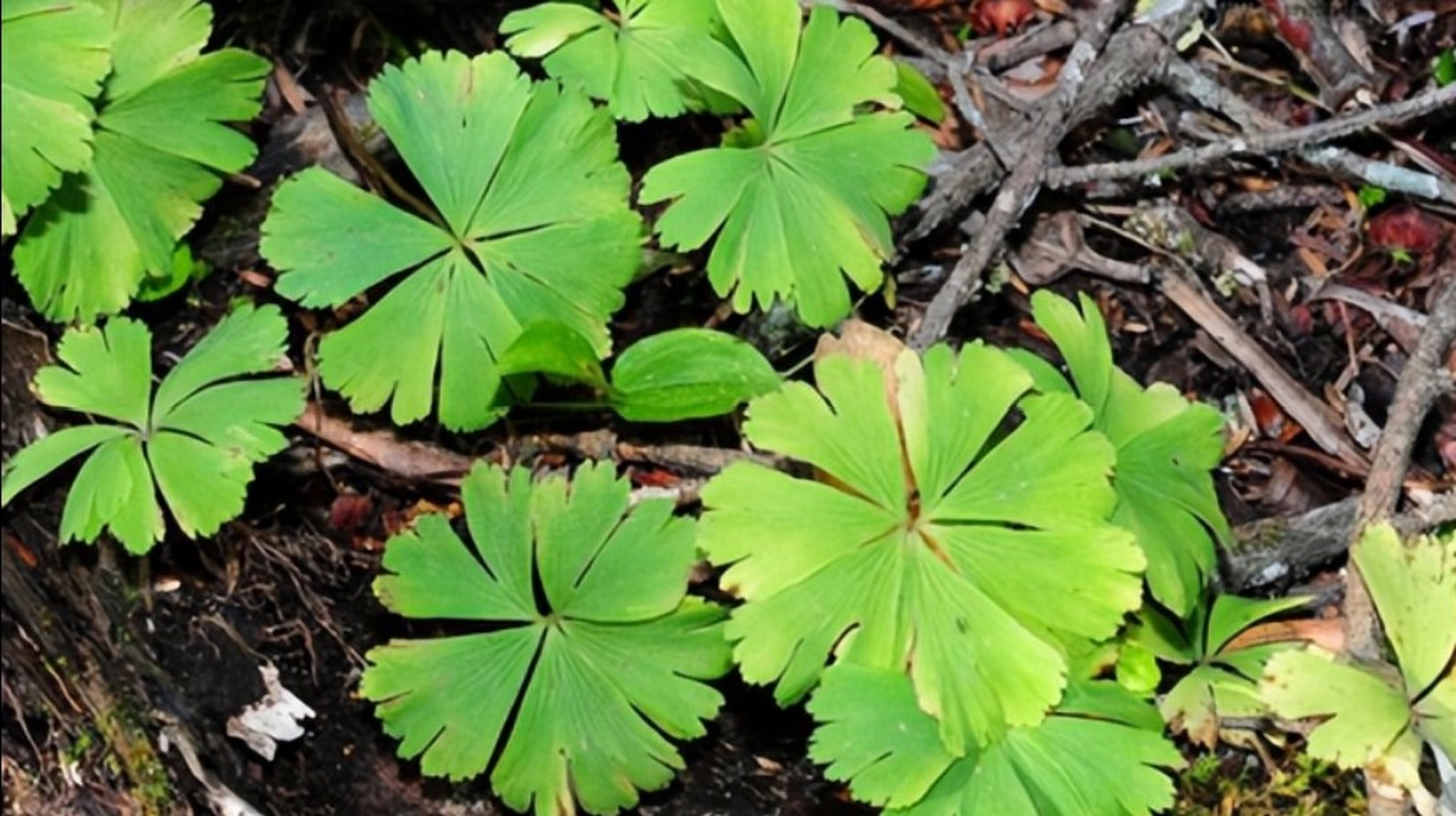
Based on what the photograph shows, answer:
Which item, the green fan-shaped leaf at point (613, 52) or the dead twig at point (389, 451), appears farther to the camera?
the dead twig at point (389, 451)

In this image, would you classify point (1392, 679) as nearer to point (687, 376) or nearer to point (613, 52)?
point (687, 376)

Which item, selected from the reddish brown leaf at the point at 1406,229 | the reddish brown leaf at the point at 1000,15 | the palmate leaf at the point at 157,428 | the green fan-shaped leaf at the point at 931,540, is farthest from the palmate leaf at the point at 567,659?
the reddish brown leaf at the point at 1406,229

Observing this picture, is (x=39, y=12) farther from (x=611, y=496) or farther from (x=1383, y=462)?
(x=1383, y=462)

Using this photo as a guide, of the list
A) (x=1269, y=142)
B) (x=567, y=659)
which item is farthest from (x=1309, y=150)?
(x=567, y=659)

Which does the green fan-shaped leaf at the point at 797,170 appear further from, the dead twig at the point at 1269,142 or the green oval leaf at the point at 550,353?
the dead twig at the point at 1269,142

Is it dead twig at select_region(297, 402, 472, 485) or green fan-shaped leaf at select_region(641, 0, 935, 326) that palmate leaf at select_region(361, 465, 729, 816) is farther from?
green fan-shaped leaf at select_region(641, 0, 935, 326)

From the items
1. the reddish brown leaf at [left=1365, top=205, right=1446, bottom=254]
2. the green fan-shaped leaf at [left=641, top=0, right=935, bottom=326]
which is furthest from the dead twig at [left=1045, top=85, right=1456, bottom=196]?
the green fan-shaped leaf at [left=641, top=0, right=935, bottom=326]
